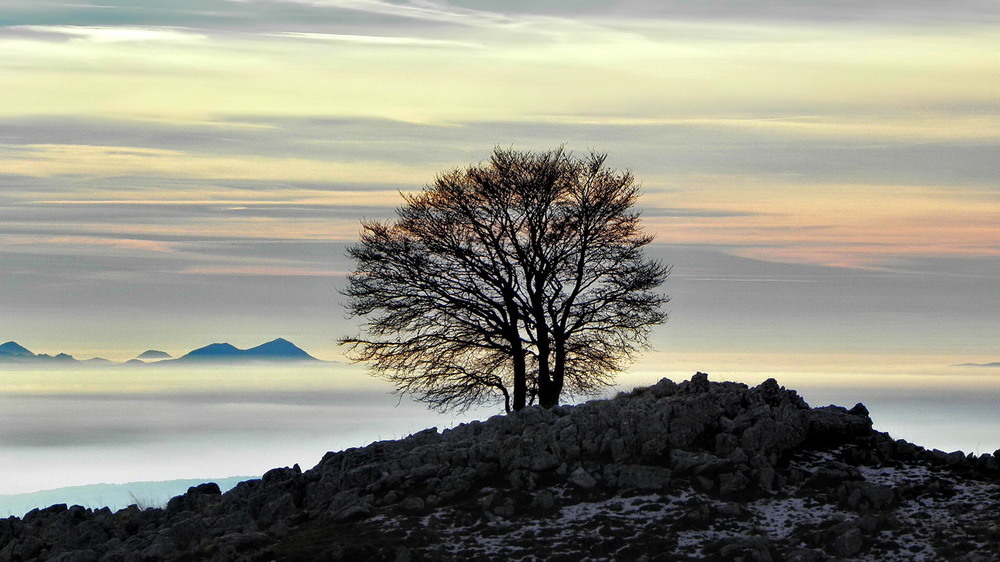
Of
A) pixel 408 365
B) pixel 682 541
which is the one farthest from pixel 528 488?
pixel 408 365

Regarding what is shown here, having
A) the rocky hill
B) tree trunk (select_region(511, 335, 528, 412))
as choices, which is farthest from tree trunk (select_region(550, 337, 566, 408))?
the rocky hill

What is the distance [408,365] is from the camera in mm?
37688

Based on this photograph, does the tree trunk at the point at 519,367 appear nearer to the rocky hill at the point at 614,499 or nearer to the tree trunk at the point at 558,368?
the tree trunk at the point at 558,368

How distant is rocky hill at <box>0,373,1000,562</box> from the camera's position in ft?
59.0

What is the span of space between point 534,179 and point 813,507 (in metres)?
19.8

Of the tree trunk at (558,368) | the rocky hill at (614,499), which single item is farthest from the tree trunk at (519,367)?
the rocky hill at (614,499)

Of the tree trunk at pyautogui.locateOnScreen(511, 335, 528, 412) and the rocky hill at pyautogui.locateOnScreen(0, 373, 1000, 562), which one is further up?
the tree trunk at pyautogui.locateOnScreen(511, 335, 528, 412)

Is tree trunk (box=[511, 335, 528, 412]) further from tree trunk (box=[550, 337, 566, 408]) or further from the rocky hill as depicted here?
the rocky hill

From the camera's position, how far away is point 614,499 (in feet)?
63.5

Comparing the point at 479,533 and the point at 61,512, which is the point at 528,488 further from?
the point at 61,512

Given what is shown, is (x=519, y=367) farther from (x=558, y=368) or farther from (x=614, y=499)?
(x=614, y=499)

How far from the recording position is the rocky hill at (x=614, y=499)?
17984 millimetres

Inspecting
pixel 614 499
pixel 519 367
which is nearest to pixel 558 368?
pixel 519 367

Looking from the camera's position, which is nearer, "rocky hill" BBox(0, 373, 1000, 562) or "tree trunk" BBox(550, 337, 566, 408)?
"rocky hill" BBox(0, 373, 1000, 562)
